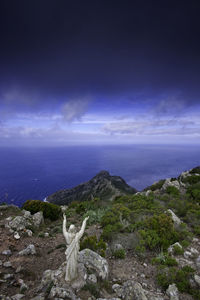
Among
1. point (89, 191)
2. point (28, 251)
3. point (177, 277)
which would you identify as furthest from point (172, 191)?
point (89, 191)

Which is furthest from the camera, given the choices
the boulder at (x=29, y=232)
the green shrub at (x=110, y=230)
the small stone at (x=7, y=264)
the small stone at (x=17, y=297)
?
the boulder at (x=29, y=232)

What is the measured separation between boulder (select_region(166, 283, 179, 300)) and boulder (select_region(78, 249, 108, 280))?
2.31 m

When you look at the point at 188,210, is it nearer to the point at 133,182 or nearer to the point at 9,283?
the point at 9,283

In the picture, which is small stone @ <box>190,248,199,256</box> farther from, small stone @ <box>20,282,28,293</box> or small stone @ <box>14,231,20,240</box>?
small stone @ <box>14,231,20,240</box>

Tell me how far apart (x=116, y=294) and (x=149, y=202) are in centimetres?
1004

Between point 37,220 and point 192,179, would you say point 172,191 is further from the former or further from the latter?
point 37,220

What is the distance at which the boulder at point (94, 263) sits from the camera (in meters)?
5.76

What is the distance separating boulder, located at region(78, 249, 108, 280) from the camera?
5757 mm

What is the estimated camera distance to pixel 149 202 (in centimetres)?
1423

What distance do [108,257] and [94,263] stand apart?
6.14 feet

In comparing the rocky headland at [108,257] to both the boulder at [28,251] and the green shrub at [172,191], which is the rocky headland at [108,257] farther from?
the green shrub at [172,191]

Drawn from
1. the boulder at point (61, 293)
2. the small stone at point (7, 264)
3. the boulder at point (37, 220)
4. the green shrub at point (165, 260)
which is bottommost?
the boulder at point (37, 220)

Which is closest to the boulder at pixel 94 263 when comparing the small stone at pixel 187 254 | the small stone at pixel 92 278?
the small stone at pixel 92 278

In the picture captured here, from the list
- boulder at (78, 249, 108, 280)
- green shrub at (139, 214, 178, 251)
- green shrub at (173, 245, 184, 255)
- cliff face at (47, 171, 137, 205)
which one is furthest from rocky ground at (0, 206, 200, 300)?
cliff face at (47, 171, 137, 205)
